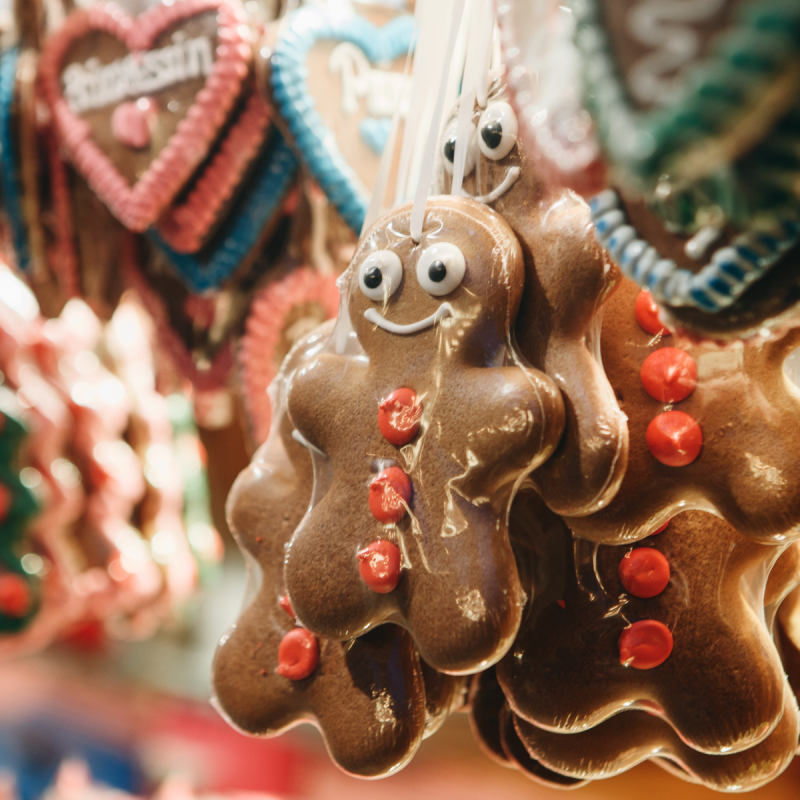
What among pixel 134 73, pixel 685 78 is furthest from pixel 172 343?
pixel 685 78

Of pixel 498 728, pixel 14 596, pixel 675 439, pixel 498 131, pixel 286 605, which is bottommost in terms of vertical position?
pixel 14 596

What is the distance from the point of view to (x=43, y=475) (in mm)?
855

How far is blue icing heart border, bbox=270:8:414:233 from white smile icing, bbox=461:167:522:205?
0.22 meters

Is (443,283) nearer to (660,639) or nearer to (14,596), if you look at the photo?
(660,639)

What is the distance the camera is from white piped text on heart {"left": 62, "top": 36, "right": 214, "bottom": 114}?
23.8 inches

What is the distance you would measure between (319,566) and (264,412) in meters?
0.34

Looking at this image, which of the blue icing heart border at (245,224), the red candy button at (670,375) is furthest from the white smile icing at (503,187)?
the blue icing heart border at (245,224)

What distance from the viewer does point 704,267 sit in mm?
220

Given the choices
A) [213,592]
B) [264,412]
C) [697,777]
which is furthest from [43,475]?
[697,777]

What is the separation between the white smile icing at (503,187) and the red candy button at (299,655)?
9.1 inches

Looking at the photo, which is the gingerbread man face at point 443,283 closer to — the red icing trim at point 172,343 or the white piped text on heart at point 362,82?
the white piped text on heart at point 362,82

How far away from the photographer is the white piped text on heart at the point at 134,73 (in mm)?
604

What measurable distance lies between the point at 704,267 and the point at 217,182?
50 centimetres

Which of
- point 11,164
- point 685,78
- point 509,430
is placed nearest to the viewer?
point 685,78
